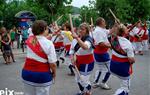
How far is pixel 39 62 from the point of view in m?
5.52

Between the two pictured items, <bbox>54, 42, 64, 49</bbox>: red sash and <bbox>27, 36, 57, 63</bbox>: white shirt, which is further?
<bbox>54, 42, 64, 49</bbox>: red sash

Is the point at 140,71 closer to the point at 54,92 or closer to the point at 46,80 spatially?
the point at 54,92

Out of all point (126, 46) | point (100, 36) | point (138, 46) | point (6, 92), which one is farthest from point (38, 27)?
point (138, 46)

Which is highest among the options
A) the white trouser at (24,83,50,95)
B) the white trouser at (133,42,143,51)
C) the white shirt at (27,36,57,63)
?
the white shirt at (27,36,57,63)

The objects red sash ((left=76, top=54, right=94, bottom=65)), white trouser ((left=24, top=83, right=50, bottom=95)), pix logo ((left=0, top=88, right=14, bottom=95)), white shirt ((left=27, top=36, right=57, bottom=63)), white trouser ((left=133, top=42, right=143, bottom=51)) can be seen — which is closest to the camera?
white shirt ((left=27, top=36, right=57, bottom=63))

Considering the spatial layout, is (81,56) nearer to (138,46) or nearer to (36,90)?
(36,90)

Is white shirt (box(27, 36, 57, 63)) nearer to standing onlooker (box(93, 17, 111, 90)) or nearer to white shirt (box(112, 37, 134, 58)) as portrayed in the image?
white shirt (box(112, 37, 134, 58))

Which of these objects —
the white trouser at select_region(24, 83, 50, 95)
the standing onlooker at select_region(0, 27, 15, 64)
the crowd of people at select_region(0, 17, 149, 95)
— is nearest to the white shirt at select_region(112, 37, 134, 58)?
the crowd of people at select_region(0, 17, 149, 95)

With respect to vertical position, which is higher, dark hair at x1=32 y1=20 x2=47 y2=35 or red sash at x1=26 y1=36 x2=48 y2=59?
dark hair at x1=32 y1=20 x2=47 y2=35

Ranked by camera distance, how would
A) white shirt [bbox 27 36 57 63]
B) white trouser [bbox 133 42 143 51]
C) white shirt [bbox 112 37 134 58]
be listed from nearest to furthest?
white shirt [bbox 27 36 57 63]
white shirt [bbox 112 37 134 58]
white trouser [bbox 133 42 143 51]

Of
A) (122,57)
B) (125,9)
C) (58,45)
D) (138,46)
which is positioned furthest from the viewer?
(125,9)

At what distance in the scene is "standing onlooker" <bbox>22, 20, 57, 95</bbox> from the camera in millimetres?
5461

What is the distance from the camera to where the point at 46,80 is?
5.61m

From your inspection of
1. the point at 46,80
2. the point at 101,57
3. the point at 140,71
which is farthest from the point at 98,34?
the point at 140,71
